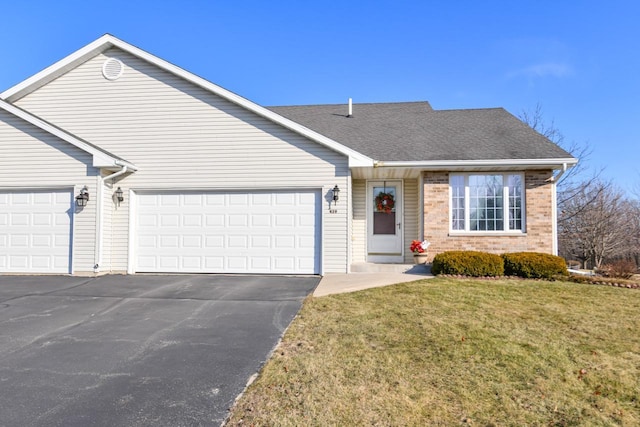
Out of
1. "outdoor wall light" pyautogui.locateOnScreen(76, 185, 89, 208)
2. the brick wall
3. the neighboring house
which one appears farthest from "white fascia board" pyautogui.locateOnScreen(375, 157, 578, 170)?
"outdoor wall light" pyautogui.locateOnScreen(76, 185, 89, 208)

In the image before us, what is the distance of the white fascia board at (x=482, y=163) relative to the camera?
9.53m

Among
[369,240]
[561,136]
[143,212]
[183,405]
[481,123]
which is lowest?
[183,405]

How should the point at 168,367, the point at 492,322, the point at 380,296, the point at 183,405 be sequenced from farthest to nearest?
the point at 380,296 < the point at 492,322 < the point at 168,367 < the point at 183,405

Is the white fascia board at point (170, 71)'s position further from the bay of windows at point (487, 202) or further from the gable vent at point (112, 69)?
the bay of windows at point (487, 202)

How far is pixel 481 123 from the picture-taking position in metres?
12.1

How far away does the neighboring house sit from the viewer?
9.48 m

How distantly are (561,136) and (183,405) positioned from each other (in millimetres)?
28344

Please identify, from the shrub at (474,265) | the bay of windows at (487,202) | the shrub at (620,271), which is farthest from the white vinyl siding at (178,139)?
the shrub at (620,271)

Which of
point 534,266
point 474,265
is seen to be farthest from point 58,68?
point 534,266

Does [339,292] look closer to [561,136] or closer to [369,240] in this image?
[369,240]

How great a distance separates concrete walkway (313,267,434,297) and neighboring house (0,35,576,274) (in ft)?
2.23

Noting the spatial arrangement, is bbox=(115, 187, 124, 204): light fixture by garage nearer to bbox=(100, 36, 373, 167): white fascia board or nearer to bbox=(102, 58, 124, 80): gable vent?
bbox=(102, 58, 124, 80): gable vent

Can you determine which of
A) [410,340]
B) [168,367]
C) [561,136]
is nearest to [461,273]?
[410,340]

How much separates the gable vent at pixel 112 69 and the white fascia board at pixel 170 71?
40 cm
